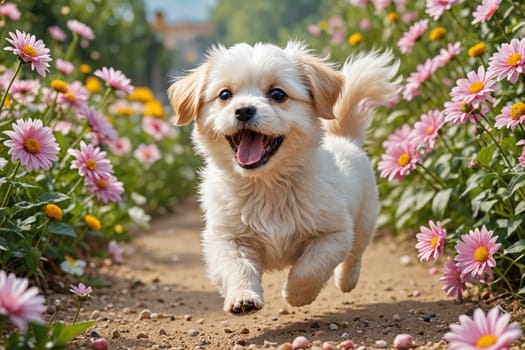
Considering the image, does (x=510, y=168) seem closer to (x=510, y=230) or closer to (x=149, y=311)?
(x=510, y=230)

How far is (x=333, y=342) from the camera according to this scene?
322cm

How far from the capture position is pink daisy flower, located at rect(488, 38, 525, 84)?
3.26m

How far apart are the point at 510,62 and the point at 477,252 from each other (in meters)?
0.86

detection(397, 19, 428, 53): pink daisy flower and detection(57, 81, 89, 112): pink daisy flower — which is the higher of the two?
detection(397, 19, 428, 53): pink daisy flower

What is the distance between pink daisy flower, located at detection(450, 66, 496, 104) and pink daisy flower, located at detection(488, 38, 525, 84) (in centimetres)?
6

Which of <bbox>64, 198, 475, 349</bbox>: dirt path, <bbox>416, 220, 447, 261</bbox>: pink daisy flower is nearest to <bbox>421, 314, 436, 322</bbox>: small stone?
<bbox>64, 198, 475, 349</bbox>: dirt path

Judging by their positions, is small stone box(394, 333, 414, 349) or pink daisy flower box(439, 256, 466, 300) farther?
pink daisy flower box(439, 256, 466, 300)

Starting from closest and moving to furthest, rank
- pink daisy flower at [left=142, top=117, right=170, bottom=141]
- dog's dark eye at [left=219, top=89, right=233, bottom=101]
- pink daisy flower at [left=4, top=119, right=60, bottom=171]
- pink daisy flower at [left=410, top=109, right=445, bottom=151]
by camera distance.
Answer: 1. pink daisy flower at [left=4, top=119, right=60, bottom=171]
2. dog's dark eye at [left=219, top=89, right=233, bottom=101]
3. pink daisy flower at [left=410, top=109, right=445, bottom=151]
4. pink daisy flower at [left=142, top=117, right=170, bottom=141]

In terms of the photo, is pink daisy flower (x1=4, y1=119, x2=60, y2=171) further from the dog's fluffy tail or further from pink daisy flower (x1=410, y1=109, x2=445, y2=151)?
pink daisy flower (x1=410, y1=109, x2=445, y2=151)

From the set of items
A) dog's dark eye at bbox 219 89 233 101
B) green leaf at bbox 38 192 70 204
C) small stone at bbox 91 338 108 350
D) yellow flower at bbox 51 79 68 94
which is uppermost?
yellow flower at bbox 51 79 68 94

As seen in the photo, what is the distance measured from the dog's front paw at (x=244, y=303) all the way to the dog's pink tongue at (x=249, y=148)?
0.68 meters

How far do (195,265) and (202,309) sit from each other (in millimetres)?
1590

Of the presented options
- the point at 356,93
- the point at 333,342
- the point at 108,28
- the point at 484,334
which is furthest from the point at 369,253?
the point at 108,28

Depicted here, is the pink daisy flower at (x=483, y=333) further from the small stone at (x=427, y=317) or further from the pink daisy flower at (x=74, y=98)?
the pink daisy flower at (x=74, y=98)
